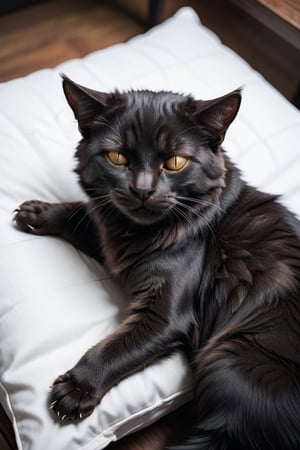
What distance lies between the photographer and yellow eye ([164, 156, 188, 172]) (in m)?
1.06

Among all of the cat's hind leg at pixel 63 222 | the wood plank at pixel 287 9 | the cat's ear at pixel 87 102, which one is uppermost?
the wood plank at pixel 287 9

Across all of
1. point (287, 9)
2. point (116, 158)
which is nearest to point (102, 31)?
point (287, 9)

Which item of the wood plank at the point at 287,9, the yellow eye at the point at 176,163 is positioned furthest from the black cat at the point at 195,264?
the wood plank at the point at 287,9

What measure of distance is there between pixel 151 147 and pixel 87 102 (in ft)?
0.61

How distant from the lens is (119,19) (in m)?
2.66

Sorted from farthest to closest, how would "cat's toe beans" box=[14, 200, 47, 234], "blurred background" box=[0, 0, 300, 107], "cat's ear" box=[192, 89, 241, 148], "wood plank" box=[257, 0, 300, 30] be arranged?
"blurred background" box=[0, 0, 300, 107] → "wood plank" box=[257, 0, 300, 30] → "cat's toe beans" box=[14, 200, 47, 234] → "cat's ear" box=[192, 89, 241, 148]

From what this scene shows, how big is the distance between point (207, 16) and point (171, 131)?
194 cm

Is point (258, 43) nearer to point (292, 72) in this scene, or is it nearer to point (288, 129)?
point (292, 72)

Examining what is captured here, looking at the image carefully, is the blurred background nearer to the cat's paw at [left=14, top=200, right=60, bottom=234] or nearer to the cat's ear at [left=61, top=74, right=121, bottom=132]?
the cat's paw at [left=14, top=200, right=60, bottom=234]

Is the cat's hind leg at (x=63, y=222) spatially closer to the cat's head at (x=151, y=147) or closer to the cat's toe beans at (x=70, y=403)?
the cat's head at (x=151, y=147)

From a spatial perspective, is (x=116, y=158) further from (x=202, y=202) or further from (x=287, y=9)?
(x=287, y=9)

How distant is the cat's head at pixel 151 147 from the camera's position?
104cm

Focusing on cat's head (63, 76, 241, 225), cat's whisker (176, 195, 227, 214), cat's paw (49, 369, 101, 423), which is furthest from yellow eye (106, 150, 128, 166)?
cat's paw (49, 369, 101, 423)

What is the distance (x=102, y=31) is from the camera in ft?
8.50
